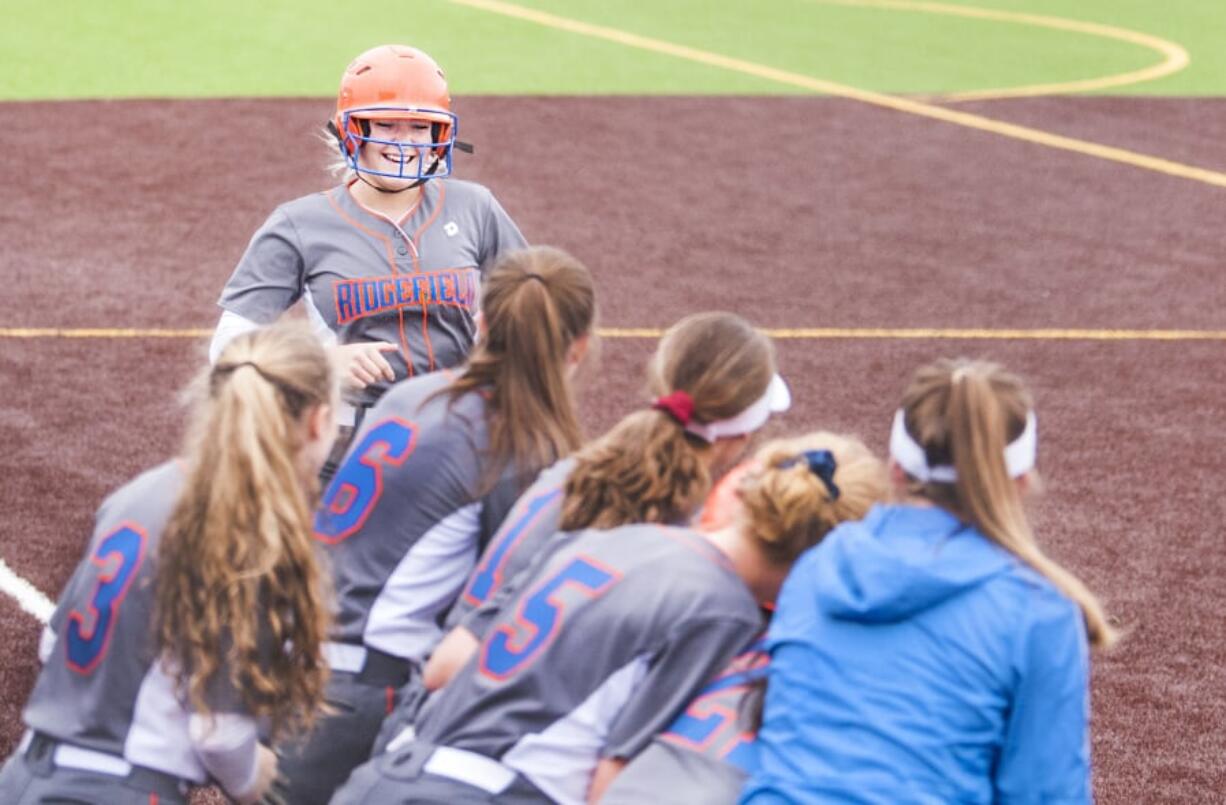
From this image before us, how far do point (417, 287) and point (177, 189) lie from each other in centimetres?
779

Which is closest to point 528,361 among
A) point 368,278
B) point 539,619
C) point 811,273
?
point 539,619

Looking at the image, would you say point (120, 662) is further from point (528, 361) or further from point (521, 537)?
point (528, 361)

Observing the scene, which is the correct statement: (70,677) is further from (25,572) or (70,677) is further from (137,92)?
(137,92)

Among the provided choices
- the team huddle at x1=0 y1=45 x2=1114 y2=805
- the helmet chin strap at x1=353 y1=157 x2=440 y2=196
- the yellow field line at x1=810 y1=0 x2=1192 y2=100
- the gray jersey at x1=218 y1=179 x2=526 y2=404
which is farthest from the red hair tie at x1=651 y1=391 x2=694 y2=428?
the yellow field line at x1=810 y1=0 x2=1192 y2=100

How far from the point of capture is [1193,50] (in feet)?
65.3

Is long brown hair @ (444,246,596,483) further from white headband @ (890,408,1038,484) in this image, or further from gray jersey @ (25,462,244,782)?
white headband @ (890,408,1038,484)

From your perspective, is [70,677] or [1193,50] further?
[1193,50]

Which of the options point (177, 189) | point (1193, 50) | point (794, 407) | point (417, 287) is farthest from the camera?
point (1193, 50)

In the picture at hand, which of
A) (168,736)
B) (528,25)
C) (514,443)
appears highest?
(514,443)

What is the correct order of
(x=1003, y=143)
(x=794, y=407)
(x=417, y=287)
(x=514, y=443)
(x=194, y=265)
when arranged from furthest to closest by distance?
1. (x=1003, y=143)
2. (x=194, y=265)
3. (x=794, y=407)
4. (x=417, y=287)
5. (x=514, y=443)

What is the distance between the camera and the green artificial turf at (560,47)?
54.9 feet

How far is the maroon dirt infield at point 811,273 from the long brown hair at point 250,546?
2.32m

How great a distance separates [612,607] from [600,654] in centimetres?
9

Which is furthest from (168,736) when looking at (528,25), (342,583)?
(528,25)
